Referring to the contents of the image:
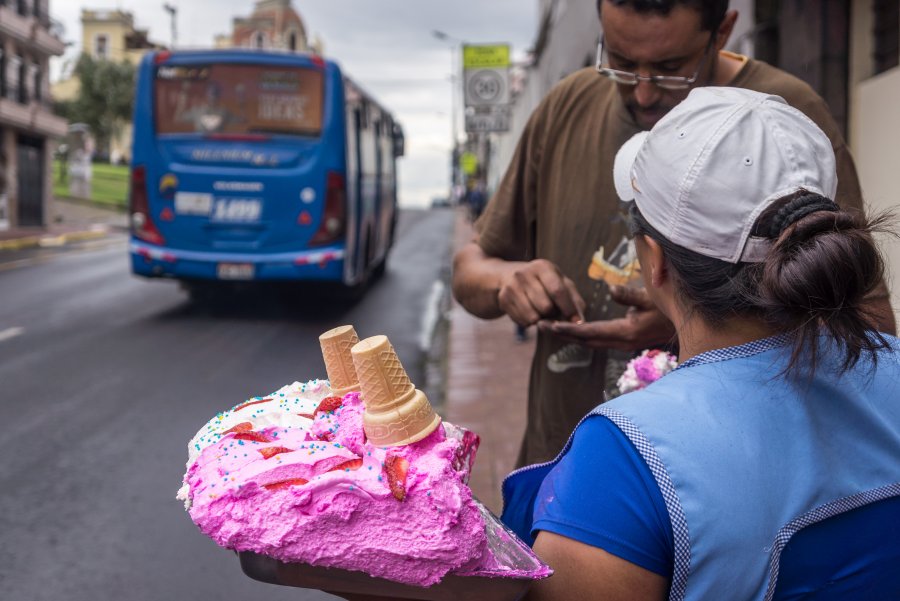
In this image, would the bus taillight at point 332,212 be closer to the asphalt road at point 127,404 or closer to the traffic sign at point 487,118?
the asphalt road at point 127,404

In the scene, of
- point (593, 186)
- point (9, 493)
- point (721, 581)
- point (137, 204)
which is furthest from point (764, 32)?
point (137, 204)

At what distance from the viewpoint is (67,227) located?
35719mm

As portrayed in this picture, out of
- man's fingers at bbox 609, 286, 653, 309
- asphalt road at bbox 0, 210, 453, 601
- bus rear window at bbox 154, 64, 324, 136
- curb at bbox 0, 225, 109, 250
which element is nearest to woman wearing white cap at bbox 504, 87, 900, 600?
man's fingers at bbox 609, 286, 653, 309

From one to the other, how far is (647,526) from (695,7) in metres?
1.29

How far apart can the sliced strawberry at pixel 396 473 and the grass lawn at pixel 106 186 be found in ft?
148

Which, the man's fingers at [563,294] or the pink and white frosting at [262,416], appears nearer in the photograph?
the pink and white frosting at [262,416]

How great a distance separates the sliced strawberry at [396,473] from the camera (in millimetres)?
1124

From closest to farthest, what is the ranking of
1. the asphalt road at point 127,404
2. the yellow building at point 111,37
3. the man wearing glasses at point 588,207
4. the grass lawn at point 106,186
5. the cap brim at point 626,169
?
the cap brim at point 626,169 → the man wearing glasses at point 588,207 → the asphalt road at point 127,404 → the grass lawn at point 106,186 → the yellow building at point 111,37

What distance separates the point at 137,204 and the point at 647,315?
10506 mm

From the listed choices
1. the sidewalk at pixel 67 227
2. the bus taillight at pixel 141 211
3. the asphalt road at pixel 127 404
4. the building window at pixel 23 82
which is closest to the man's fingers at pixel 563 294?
the asphalt road at pixel 127 404

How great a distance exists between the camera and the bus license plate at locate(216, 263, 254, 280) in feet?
38.0

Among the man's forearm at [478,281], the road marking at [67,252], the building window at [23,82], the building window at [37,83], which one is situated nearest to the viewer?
the man's forearm at [478,281]

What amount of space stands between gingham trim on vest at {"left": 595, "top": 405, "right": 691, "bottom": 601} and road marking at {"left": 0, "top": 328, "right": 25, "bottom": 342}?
33.6 ft

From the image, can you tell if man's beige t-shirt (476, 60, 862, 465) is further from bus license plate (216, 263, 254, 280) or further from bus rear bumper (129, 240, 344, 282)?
bus license plate (216, 263, 254, 280)
